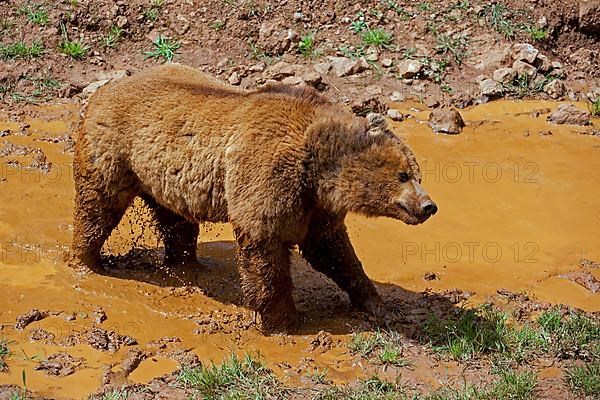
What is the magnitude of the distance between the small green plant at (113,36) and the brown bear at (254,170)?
502 centimetres

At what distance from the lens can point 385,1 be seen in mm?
12750

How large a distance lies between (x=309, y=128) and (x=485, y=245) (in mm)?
2762

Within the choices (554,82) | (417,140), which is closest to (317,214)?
(417,140)

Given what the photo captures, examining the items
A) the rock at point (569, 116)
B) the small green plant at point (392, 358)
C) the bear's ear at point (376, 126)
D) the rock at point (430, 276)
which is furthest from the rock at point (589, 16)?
the small green plant at point (392, 358)

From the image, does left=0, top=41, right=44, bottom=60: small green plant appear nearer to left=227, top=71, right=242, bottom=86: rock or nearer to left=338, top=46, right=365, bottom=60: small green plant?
left=227, top=71, right=242, bottom=86: rock

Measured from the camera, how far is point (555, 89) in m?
11.6

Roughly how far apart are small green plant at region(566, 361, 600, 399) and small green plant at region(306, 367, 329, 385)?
1595 millimetres

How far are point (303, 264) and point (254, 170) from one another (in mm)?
2035

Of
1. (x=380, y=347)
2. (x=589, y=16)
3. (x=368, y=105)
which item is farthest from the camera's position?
(x=589, y=16)

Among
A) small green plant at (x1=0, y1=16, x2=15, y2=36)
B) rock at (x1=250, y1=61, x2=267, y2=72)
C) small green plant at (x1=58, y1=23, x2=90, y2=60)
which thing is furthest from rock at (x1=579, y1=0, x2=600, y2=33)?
small green plant at (x1=0, y1=16, x2=15, y2=36)

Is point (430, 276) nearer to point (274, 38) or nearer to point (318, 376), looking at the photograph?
point (318, 376)


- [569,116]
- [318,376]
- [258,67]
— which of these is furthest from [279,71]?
[318,376]

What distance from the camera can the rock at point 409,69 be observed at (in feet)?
38.1

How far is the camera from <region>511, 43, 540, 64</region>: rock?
38.7ft
